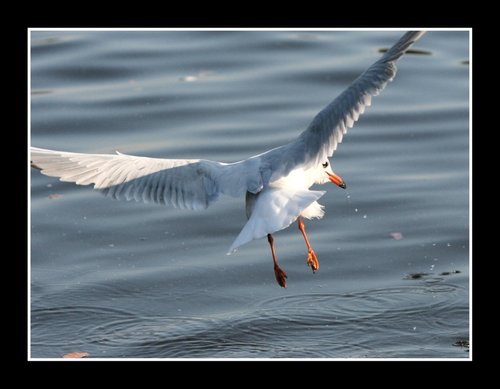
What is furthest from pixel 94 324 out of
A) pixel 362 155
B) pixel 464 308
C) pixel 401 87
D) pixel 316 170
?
pixel 401 87

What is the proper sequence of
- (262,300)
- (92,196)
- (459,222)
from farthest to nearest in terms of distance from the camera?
(92,196), (459,222), (262,300)

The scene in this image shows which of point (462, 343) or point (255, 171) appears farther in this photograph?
point (462, 343)

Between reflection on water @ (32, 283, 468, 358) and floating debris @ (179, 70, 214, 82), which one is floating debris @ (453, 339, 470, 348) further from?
floating debris @ (179, 70, 214, 82)

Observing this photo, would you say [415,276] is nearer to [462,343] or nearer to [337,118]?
[462,343]

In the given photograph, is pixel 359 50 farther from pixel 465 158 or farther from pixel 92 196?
pixel 92 196

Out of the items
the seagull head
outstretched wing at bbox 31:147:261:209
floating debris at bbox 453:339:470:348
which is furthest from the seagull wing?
floating debris at bbox 453:339:470:348

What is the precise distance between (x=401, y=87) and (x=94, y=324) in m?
6.73

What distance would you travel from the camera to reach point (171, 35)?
15.1m

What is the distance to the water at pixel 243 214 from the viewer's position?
7414 mm

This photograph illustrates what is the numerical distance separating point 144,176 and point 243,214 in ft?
8.80

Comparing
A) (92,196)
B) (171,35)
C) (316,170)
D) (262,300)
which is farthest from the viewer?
(171,35)

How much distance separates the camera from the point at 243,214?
9.61m

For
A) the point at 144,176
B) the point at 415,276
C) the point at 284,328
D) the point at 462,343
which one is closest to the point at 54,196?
the point at 144,176

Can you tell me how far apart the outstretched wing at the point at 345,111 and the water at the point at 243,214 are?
146cm
